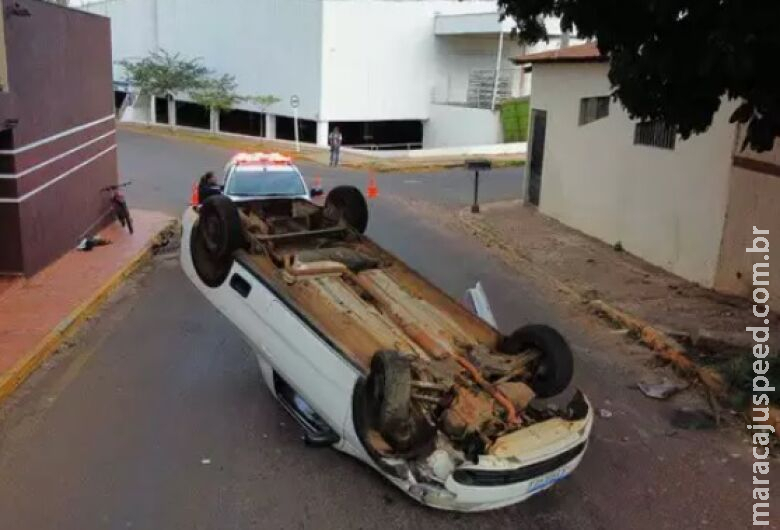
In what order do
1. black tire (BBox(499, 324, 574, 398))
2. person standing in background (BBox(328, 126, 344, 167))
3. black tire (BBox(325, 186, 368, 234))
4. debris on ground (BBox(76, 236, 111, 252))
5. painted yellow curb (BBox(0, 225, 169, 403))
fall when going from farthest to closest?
person standing in background (BBox(328, 126, 344, 167)) < debris on ground (BBox(76, 236, 111, 252)) < black tire (BBox(325, 186, 368, 234)) < painted yellow curb (BBox(0, 225, 169, 403)) < black tire (BBox(499, 324, 574, 398))

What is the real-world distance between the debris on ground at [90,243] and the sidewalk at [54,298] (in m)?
0.11

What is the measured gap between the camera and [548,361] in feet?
19.9

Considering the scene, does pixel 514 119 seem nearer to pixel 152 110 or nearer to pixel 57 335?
pixel 152 110

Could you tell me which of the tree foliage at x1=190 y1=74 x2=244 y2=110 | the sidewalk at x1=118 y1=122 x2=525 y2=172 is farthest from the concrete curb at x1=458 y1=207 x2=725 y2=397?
the tree foliage at x1=190 y1=74 x2=244 y2=110

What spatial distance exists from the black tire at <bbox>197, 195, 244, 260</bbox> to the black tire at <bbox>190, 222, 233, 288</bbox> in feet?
0.17

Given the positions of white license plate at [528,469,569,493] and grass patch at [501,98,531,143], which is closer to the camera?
white license plate at [528,469,569,493]

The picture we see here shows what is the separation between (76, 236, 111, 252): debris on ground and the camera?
13.6 meters

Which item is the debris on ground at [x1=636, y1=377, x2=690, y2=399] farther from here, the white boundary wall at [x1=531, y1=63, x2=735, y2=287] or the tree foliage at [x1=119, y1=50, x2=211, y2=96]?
the tree foliage at [x1=119, y1=50, x2=211, y2=96]

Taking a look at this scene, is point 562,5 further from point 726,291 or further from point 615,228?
point 615,228

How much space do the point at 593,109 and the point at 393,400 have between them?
12608 millimetres

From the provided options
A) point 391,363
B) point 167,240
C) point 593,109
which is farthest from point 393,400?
point 593,109

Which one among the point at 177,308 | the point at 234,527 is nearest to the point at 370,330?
the point at 234,527

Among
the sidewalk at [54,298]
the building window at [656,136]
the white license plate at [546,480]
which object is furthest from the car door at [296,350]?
the building window at [656,136]

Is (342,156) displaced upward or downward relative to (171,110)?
downward
